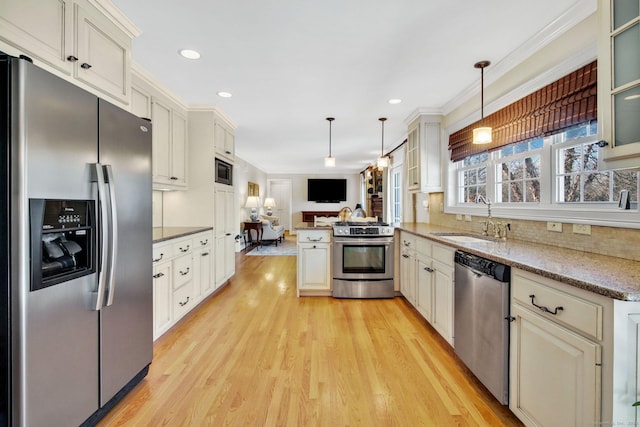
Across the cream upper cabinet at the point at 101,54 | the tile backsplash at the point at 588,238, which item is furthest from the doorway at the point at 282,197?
the cream upper cabinet at the point at 101,54

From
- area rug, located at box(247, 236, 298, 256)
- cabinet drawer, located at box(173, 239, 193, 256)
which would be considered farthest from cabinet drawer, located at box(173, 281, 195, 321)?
area rug, located at box(247, 236, 298, 256)

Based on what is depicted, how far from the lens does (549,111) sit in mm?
2156

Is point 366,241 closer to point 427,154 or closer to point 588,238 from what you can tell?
point 427,154

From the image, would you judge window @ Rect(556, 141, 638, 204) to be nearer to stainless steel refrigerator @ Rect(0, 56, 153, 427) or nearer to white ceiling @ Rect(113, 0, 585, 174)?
white ceiling @ Rect(113, 0, 585, 174)

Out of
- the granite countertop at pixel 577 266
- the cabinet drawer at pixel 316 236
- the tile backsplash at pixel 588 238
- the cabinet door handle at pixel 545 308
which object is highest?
the tile backsplash at pixel 588 238

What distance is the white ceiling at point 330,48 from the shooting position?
1.95 meters

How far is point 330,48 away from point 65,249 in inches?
86.1

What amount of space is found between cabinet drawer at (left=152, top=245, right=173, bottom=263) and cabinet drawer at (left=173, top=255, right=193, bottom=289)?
0.16 meters

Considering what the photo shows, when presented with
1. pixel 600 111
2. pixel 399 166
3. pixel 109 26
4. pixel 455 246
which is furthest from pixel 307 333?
pixel 399 166

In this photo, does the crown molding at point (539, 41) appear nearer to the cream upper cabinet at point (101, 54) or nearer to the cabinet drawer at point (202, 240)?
the cream upper cabinet at point (101, 54)

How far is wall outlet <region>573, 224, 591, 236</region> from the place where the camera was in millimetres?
1866

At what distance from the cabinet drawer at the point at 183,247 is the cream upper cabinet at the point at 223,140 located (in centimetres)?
140

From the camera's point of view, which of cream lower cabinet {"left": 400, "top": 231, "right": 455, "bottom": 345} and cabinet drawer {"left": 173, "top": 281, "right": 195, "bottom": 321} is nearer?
cream lower cabinet {"left": 400, "top": 231, "right": 455, "bottom": 345}

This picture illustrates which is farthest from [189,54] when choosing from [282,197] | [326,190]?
[282,197]
